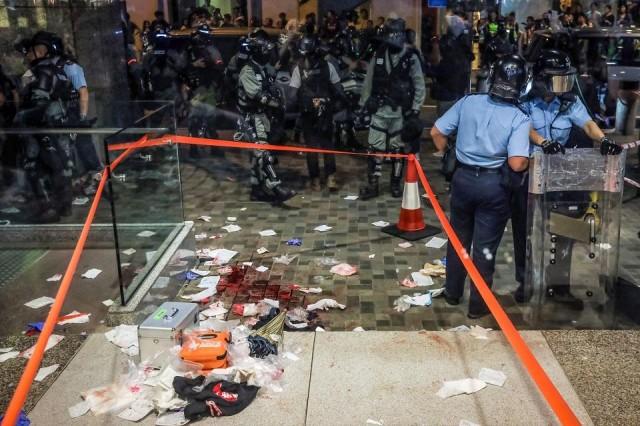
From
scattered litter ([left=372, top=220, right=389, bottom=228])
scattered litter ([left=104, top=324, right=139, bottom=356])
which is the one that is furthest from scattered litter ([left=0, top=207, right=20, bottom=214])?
scattered litter ([left=372, top=220, right=389, bottom=228])

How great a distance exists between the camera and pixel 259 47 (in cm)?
795

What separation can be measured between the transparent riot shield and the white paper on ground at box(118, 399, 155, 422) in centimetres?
284

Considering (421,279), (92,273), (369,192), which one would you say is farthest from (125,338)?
(369,192)

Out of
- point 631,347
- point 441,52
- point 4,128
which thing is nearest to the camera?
point 631,347

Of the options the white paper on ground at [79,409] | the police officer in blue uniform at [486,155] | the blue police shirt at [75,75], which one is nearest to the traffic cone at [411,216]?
the police officer in blue uniform at [486,155]

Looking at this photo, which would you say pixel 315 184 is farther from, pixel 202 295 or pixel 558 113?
pixel 558 113

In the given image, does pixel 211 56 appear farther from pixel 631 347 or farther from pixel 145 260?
pixel 631 347

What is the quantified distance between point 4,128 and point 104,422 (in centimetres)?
509

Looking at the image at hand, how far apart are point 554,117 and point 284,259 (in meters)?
2.76

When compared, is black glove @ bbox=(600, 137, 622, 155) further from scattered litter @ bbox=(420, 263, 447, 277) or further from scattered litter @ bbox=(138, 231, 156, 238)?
scattered litter @ bbox=(138, 231, 156, 238)

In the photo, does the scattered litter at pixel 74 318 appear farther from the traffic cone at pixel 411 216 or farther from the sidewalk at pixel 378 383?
the traffic cone at pixel 411 216

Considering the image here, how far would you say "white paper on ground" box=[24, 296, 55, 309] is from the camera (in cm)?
556

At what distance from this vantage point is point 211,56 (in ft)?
34.9

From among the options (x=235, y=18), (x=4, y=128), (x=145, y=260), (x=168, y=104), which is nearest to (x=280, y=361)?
(x=145, y=260)
